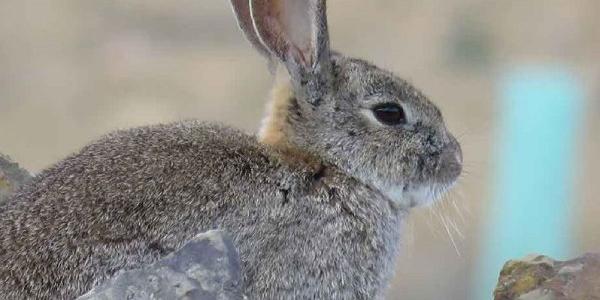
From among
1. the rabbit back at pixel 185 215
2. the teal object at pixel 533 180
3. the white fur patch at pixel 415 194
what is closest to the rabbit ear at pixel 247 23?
the rabbit back at pixel 185 215

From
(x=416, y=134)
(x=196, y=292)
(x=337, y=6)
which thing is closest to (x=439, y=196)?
(x=416, y=134)

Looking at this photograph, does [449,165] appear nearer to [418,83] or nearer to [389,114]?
[389,114]

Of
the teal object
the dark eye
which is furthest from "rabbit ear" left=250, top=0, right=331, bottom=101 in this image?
the teal object

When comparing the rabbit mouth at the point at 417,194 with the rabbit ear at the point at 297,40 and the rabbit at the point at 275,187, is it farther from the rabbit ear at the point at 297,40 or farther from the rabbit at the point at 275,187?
the rabbit ear at the point at 297,40

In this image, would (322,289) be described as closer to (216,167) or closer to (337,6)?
(216,167)

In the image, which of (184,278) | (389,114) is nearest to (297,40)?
(389,114)
